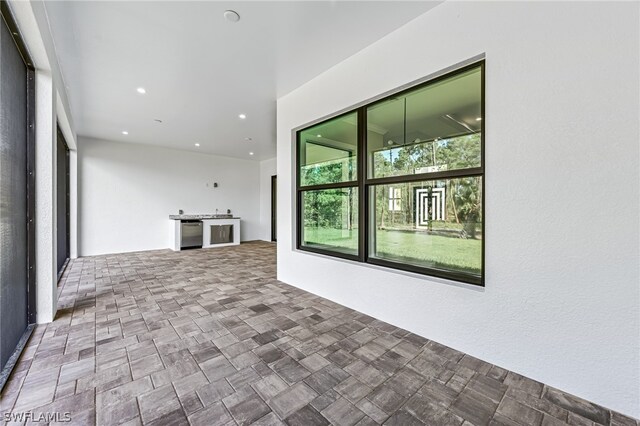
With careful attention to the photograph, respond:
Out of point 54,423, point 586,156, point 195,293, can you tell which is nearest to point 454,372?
point 586,156

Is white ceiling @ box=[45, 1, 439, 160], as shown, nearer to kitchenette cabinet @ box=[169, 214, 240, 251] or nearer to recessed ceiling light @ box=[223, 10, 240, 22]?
recessed ceiling light @ box=[223, 10, 240, 22]

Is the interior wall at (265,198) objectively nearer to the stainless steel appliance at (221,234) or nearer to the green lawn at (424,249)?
the stainless steel appliance at (221,234)

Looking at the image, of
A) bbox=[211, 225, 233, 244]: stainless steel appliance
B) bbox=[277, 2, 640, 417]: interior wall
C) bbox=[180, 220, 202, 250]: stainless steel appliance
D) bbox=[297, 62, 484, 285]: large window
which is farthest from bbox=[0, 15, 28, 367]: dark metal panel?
bbox=[211, 225, 233, 244]: stainless steel appliance

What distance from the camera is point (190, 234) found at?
734cm

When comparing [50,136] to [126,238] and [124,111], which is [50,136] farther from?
[126,238]

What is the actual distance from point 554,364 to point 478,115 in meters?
1.81

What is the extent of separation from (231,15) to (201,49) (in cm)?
69

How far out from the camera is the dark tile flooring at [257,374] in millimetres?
1471

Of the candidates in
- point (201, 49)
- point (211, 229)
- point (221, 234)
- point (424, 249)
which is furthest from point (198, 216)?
point (424, 249)

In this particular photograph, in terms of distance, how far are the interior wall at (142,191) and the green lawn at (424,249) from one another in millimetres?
5984

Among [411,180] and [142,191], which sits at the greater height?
[142,191]

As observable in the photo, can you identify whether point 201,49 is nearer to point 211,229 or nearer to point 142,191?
point 142,191

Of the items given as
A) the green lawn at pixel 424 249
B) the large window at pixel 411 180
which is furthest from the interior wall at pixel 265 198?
the green lawn at pixel 424 249

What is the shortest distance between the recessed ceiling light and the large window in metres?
1.48
